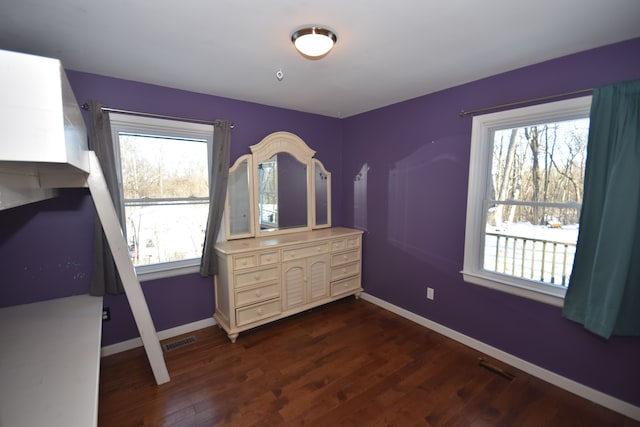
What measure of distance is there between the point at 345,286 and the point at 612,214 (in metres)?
2.45

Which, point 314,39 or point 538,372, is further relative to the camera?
point 538,372

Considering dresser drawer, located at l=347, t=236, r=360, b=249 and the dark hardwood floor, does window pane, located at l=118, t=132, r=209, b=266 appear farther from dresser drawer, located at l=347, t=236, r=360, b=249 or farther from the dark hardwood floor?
dresser drawer, located at l=347, t=236, r=360, b=249

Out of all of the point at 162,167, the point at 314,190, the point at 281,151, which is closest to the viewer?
the point at 162,167

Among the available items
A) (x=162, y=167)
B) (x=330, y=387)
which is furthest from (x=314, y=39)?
(x=330, y=387)

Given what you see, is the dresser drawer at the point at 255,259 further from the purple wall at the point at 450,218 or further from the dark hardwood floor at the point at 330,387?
the purple wall at the point at 450,218

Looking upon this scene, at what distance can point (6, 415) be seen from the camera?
1.06 meters

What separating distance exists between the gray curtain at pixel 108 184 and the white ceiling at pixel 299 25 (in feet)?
1.27

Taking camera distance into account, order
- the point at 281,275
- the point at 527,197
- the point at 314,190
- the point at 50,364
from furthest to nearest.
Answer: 1. the point at 314,190
2. the point at 281,275
3. the point at 527,197
4. the point at 50,364

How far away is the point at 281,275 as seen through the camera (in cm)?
287

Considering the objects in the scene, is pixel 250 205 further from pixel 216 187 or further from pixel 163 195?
pixel 163 195

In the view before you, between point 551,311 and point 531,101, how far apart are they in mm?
1587

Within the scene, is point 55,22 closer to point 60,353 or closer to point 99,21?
point 99,21

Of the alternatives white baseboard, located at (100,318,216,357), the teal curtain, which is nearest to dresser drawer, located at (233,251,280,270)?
white baseboard, located at (100,318,216,357)

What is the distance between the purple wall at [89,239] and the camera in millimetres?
2047
